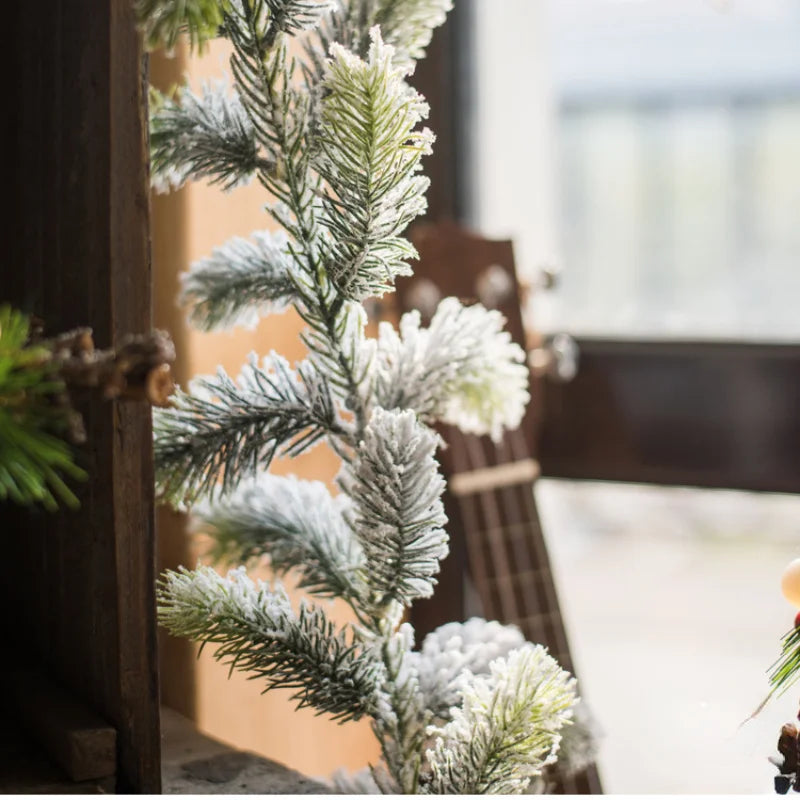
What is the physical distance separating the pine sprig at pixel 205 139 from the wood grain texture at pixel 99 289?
0.05 m

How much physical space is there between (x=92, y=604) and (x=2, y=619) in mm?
276

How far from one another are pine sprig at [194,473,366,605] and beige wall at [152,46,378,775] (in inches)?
4.2

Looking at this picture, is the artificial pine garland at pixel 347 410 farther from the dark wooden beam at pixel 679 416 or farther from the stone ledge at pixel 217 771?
the dark wooden beam at pixel 679 416

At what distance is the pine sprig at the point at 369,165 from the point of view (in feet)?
1.82

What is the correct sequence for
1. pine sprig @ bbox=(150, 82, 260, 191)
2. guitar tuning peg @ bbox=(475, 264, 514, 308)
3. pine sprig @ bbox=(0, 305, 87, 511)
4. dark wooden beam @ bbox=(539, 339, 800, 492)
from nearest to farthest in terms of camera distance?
pine sprig @ bbox=(0, 305, 87, 511) → pine sprig @ bbox=(150, 82, 260, 191) → guitar tuning peg @ bbox=(475, 264, 514, 308) → dark wooden beam @ bbox=(539, 339, 800, 492)

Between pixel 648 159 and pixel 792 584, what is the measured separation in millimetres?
2030

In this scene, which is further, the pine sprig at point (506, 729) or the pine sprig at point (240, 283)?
the pine sprig at point (240, 283)

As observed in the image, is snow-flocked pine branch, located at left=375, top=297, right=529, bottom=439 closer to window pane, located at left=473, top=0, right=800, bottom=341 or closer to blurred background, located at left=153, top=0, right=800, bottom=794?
blurred background, located at left=153, top=0, right=800, bottom=794

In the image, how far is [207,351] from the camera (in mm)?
944

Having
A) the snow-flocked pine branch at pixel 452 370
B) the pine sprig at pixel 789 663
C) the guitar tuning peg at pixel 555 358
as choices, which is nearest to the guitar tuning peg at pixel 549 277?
the guitar tuning peg at pixel 555 358

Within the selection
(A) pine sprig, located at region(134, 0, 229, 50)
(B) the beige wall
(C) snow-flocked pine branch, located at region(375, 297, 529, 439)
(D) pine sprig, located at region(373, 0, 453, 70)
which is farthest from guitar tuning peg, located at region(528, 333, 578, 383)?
(A) pine sprig, located at region(134, 0, 229, 50)

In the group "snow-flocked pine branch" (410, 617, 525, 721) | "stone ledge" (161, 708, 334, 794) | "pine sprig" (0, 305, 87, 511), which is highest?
"pine sprig" (0, 305, 87, 511)

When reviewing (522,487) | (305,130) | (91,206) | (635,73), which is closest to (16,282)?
(91,206)

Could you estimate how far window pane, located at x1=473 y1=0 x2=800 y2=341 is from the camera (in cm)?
220
